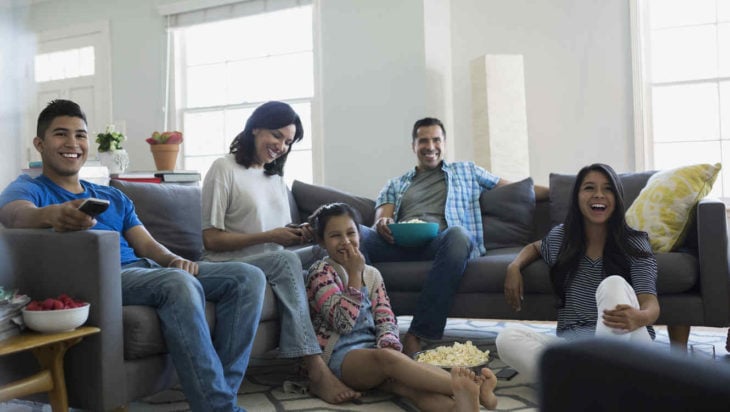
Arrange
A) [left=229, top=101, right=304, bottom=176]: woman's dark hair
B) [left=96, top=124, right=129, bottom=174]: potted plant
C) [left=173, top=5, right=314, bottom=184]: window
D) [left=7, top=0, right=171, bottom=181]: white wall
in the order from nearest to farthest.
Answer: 1. [left=229, top=101, right=304, bottom=176]: woman's dark hair
2. [left=96, top=124, right=129, bottom=174]: potted plant
3. [left=173, top=5, right=314, bottom=184]: window
4. [left=7, top=0, right=171, bottom=181]: white wall

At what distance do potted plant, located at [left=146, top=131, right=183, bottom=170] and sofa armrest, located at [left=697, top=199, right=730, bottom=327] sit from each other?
3.47 meters

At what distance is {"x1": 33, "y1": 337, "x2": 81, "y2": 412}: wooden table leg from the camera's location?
69.5 inches

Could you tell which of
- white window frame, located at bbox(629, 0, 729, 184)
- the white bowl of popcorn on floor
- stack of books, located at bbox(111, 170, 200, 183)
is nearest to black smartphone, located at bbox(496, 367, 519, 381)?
the white bowl of popcorn on floor

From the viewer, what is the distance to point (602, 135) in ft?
15.8

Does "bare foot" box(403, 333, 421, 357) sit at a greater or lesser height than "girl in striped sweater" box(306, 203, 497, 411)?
lesser

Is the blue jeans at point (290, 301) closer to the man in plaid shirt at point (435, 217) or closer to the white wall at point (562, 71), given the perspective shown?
the man in plaid shirt at point (435, 217)

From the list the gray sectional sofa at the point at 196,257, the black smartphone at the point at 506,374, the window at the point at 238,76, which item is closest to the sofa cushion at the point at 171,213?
the gray sectional sofa at the point at 196,257

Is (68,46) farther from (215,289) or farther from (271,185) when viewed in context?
(271,185)

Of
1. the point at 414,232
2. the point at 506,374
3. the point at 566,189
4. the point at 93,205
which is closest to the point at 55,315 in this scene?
the point at 93,205

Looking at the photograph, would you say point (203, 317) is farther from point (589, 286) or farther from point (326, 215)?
point (589, 286)

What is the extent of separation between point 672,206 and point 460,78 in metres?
2.52

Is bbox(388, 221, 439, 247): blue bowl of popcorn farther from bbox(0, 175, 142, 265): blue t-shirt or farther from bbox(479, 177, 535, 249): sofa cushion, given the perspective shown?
bbox(0, 175, 142, 265): blue t-shirt

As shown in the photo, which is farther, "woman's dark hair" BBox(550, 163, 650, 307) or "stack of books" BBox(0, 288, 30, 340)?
"woman's dark hair" BBox(550, 163, 650, 307)

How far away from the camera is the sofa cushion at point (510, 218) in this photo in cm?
340
